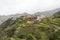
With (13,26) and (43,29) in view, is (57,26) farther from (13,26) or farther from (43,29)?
(13,26)

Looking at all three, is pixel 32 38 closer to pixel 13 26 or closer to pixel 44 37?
pixel 44 37

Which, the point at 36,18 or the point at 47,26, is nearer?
the point at 47,26

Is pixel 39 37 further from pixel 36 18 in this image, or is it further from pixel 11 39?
pixel 36 18

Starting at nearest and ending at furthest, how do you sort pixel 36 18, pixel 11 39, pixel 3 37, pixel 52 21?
pixel 11 39, pixel 3 37, pixel 52 21, pixel 36 18

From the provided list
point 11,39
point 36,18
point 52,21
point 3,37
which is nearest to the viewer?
point 11,39

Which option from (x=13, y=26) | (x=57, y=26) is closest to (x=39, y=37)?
(x=57, y=26)

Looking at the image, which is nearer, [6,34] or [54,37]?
[54,37]

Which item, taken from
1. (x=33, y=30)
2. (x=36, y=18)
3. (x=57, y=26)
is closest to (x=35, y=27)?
(x=33, y=30)

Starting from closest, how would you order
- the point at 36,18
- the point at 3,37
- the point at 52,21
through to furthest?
1. the point at 3,37
2. the point at 52,21
3. the point at 36,18
